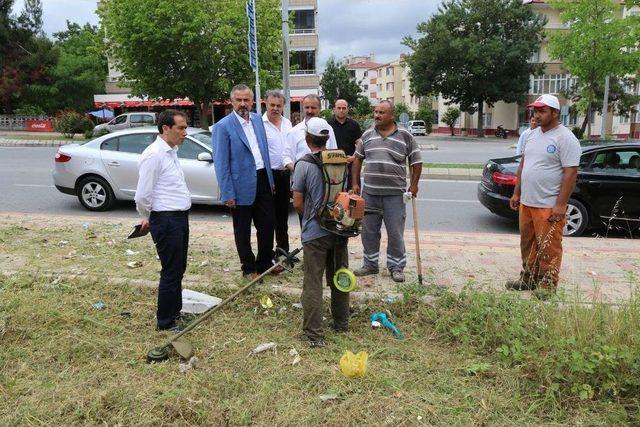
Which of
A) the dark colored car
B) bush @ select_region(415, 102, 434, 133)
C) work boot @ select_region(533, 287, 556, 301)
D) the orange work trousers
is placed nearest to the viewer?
work boot @ select_region(533, 287, 556, 301)

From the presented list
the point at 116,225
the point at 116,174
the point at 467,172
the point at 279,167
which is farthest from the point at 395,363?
the point at 467,172

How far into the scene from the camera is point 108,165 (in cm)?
893

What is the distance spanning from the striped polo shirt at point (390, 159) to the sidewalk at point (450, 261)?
0.92 metres

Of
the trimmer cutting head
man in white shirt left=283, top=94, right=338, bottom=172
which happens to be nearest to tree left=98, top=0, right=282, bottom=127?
man in white shirt left=283, top=94, right=338, bottom=172

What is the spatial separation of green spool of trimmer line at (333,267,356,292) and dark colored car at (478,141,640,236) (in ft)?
15.2

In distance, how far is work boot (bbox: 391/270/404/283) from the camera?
5.07 metres

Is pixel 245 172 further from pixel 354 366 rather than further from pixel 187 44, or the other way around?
pixel 187 44

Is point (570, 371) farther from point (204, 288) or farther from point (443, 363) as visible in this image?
point (204, 288)

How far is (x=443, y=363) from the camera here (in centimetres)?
359

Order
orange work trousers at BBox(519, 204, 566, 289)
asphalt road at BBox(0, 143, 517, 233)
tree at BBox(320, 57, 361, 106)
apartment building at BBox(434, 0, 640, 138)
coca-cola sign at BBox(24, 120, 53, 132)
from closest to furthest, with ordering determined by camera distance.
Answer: orange work trousers at BBox(519, 204, 566, 289) → asphalt road at BBox(0, 143, 517, 233) → coca-cola sign at BBox(24, 120, 53, 132) → apartment building at BBox(434, 0, 640, 138) → tree at BBox(320, 57, 361, 106)

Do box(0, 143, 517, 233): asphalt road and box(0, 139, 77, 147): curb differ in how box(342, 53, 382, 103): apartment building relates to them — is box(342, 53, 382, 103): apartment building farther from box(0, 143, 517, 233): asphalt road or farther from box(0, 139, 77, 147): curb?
box(0, 143, 517, 233): asphalt road

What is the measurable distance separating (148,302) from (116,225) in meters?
3.28

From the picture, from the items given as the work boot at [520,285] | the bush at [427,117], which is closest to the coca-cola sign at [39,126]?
the bush at [427,117]

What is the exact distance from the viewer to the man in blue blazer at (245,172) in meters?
4.73
